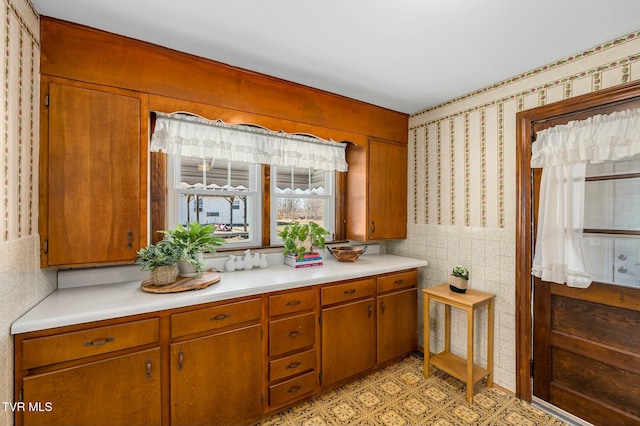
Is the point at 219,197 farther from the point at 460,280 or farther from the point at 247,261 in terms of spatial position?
the point at 460,280

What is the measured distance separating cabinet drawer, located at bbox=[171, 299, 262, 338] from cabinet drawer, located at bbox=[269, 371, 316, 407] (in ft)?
1.80

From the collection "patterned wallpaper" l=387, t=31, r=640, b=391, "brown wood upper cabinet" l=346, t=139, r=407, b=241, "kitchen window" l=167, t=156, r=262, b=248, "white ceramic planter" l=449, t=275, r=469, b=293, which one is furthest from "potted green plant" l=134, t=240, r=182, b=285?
"patterned wallpaper" l=387, t=31, r=640, b=391

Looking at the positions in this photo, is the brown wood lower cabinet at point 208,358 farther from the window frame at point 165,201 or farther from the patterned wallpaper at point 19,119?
the window frame at point 165,201

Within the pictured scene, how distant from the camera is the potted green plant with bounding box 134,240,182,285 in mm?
1741

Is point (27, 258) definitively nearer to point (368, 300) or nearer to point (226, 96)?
point (226, 96)

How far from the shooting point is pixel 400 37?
1741 mm

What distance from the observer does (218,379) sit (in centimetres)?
175

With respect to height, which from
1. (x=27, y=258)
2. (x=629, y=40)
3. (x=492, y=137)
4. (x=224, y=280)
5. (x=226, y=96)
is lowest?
(x=224, y=280)

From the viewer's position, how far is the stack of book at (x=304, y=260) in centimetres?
246

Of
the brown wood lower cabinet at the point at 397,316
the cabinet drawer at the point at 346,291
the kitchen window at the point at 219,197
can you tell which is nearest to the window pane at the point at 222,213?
the kitchen window at the point at 219,197

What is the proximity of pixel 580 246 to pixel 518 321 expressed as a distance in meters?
0.72

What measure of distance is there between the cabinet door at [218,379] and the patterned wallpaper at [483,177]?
1897 mm

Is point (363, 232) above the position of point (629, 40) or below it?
below

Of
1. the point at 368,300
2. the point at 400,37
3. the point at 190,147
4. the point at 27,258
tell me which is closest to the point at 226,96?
the point at 190,147
